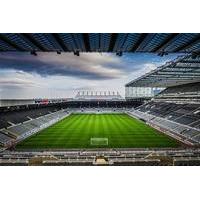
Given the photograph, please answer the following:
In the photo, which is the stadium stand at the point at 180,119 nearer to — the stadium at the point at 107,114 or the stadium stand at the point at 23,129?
the stadium at the point at 107,114

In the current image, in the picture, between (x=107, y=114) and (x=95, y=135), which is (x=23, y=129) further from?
(x=107, y=114)

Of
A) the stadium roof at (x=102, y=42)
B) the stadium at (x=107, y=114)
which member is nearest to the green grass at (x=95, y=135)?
the stadium at (x=107, y=114)

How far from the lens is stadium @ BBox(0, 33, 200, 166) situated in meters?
13.9

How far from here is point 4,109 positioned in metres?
27.4

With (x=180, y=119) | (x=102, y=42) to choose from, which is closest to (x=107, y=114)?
(x=180, y=119)

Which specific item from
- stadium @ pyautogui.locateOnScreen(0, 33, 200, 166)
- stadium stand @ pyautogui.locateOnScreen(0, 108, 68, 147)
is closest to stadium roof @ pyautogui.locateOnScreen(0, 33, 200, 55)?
stadium @ pyautogui.locateOnScreen(0, 33, 200, 166)

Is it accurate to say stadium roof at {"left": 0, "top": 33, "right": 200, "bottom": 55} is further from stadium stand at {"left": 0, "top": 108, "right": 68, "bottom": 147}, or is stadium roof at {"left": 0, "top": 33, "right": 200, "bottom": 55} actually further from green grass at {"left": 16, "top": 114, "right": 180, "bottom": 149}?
stadium stand at {"left": 0, "top": 108, "right": 68, "bottom": 147}

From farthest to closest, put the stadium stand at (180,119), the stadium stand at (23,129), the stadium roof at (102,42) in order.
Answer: the stadium stand at (180,119)
the stadium stand at (23,129)
the stadium roof at (102,42)

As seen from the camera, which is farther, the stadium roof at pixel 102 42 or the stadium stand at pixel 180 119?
the stadium stand at pixel 180 119

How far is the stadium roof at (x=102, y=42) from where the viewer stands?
12891 mm

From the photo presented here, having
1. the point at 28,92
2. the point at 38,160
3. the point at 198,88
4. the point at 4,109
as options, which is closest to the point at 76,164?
the point at 38,160

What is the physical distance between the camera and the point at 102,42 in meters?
14.2
